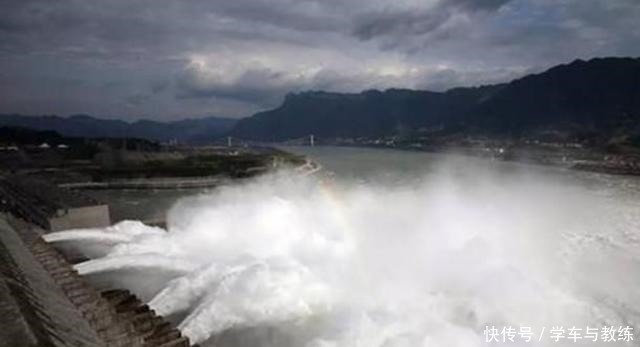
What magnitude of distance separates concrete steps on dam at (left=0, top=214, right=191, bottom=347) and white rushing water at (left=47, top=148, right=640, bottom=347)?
6.54 ft

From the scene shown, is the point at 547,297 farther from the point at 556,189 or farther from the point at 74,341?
the point at 556,189

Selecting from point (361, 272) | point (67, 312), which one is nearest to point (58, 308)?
point (67, 312)

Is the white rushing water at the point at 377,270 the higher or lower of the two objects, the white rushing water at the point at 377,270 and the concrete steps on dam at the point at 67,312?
the lower

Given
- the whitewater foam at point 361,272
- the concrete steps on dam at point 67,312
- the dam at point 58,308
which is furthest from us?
the whitewater foam at point 361,272

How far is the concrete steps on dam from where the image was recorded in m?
16.0

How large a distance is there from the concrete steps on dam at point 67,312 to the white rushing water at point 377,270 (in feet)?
6.54

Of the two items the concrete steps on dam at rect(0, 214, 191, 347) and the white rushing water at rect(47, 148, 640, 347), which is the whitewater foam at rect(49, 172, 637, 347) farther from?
the concrete steps on dam at rect(0, 214, 191, 347)

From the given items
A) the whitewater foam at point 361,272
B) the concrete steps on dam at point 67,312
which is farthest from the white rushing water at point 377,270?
the concrete steps on dam at point 67,312

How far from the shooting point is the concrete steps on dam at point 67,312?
16.0 metres

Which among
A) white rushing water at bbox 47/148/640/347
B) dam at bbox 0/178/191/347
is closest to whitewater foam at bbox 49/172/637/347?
white rushing water at bbox 47/148/640/347

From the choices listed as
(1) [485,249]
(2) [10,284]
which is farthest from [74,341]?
(1) [485,249]

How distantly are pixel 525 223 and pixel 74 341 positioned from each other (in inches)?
1351

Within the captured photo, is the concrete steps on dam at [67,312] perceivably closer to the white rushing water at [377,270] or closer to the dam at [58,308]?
the dam at [58,308]

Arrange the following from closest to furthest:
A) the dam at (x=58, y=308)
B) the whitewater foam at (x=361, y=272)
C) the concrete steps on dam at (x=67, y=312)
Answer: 1. the dam at (x=58, y=308)
2. the concrete steps on dam at (x=67, y=312)
3. the whitewater foam at (x=361, y=272)
